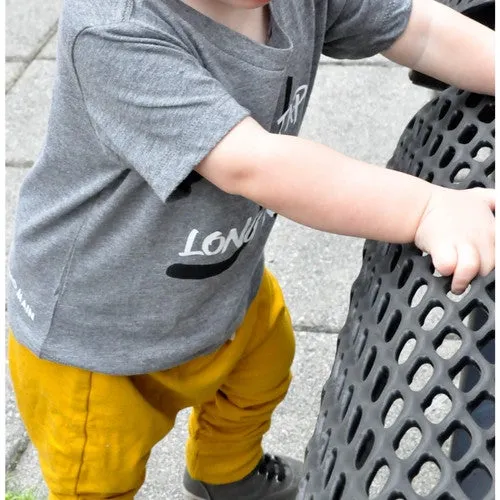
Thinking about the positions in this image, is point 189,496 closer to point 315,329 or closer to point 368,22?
point 315,329

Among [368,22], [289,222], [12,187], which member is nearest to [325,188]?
[368,22]

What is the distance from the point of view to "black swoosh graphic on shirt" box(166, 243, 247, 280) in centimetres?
144

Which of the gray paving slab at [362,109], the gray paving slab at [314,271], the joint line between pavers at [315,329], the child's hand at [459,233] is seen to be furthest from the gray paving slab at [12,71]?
the child's hand at [459,233]

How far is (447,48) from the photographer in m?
1.42

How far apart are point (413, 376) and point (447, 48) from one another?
656 mm

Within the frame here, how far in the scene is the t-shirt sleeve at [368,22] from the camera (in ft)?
4.87

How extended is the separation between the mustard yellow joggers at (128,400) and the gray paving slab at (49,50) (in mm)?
2012

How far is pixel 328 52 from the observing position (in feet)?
5.35

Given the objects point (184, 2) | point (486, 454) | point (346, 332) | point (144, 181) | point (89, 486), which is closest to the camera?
point (486, 454)

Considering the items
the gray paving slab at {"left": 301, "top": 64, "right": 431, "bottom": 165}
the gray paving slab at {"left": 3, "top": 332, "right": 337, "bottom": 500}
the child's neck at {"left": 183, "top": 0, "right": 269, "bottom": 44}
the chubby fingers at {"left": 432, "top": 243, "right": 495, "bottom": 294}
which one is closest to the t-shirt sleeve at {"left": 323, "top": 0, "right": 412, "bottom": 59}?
the child's neck at {"left": 183, "top": 0, "right": 269, "bottom": 44}

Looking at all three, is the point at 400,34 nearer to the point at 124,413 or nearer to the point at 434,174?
the point at 434,174

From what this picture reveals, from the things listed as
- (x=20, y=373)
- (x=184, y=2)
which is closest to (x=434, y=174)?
(x=184, y=2)

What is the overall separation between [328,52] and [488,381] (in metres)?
0.90

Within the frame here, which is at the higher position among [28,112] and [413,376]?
[413,376]
